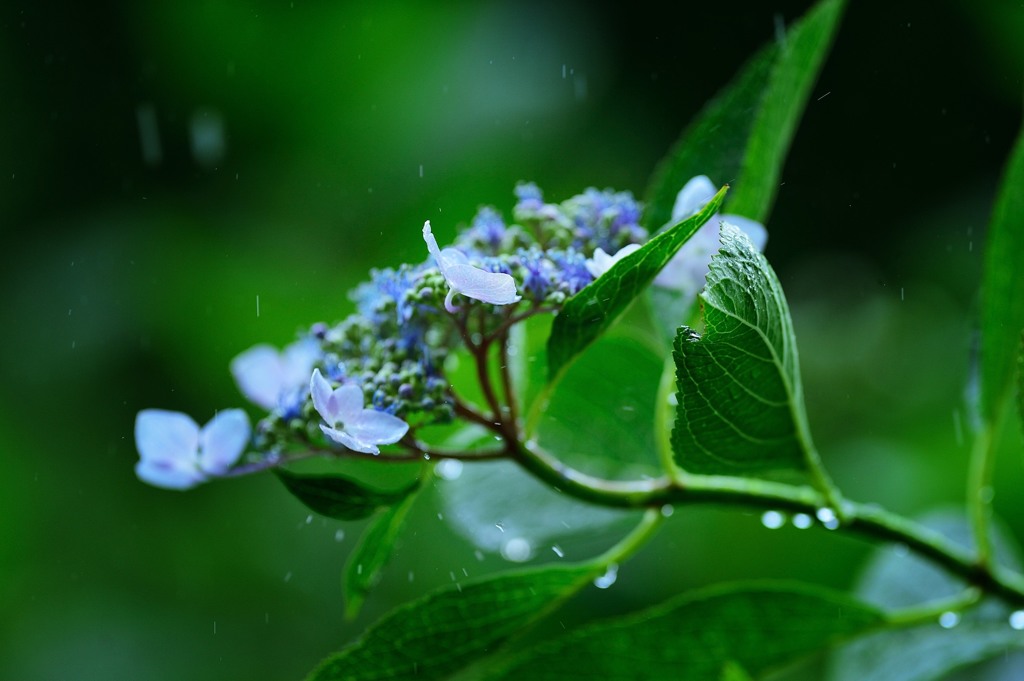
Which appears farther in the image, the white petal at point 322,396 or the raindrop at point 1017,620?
the raindrop at point 1017,620

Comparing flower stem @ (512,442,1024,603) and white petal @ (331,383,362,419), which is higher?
white petal @ (331,383,362,419)

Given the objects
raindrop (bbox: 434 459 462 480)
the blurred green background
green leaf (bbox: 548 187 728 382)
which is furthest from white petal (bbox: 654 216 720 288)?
the blurred green background

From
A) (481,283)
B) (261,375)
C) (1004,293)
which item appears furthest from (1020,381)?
(261,375)

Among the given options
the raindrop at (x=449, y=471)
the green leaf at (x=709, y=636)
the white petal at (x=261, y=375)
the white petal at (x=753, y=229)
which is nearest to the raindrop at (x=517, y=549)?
the raindrop at (x=449, y=471)

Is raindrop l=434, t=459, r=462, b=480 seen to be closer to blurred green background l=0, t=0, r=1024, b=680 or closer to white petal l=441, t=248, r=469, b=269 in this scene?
white petal l=441, t=248, r=469, b=269

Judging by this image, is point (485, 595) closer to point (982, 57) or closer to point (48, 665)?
point (48, 665)

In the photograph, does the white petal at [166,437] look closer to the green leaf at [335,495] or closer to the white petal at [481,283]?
the green leaf at [335,495]

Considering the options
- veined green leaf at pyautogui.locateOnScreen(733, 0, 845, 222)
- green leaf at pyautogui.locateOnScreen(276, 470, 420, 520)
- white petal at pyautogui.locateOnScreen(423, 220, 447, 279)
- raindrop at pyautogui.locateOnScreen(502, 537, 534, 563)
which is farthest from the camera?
raindrop at pyautogui.locateOnScreen(502, 537, 534, 563)

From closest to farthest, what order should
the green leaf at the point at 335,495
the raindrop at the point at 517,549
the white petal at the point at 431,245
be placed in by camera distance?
the white petal at the point at 431,245, the green leaf at the point at 335,495, the raindrop at the point at 517,549
